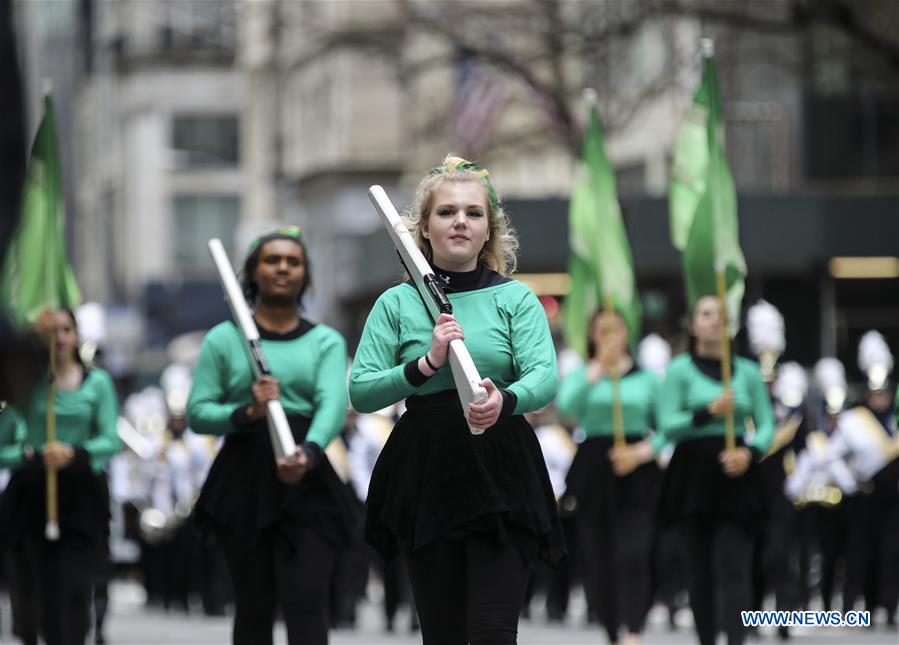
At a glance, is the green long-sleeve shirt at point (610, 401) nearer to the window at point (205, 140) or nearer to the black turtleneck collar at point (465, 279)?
the black turtleneck collar at point (465, 279)

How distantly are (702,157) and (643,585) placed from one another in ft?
8.24

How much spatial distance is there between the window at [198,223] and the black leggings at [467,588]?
5585 cm

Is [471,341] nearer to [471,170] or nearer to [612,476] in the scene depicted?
[471,170]

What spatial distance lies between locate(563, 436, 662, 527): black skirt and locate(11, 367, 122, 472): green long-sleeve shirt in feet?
12.2

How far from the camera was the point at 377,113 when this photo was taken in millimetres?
45469

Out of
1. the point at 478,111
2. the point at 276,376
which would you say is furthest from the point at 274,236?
the point at 478,111

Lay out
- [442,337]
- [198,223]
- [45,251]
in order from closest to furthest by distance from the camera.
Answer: [442,337], [45,251], [198,223]

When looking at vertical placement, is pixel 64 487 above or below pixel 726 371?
below

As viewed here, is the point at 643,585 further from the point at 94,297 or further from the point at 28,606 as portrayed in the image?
the point at 94,297

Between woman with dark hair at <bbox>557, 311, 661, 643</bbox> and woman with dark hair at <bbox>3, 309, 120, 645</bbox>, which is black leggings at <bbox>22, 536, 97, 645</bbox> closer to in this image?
woman with dark hair at <bbox>3, 309, 120, 645</bbox>

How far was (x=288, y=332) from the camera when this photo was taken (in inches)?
334

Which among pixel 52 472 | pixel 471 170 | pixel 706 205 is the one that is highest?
pixel 706 205

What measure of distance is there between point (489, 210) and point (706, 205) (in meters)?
5.73

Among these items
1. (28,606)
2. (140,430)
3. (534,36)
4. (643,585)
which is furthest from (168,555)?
(28,606)
